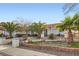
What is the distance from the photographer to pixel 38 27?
14.7ft

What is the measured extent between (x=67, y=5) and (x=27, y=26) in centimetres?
75

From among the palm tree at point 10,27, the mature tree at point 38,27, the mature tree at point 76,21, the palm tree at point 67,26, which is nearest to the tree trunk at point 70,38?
the palm tree at point 67,26

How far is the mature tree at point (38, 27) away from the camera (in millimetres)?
4457

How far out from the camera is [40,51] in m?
4.48

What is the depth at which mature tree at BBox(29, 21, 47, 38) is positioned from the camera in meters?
4.46

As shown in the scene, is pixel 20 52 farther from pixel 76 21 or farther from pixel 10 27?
pixel 76 21

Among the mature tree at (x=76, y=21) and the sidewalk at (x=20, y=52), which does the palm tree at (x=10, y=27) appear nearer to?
the sidewalk at (x=20, y=52)

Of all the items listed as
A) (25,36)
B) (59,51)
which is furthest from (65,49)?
(25,36)

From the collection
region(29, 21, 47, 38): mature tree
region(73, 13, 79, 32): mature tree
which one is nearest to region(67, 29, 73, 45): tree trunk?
region(73, 13, 79, 32): mature tree

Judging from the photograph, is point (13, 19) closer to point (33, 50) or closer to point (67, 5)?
point (33, 50)

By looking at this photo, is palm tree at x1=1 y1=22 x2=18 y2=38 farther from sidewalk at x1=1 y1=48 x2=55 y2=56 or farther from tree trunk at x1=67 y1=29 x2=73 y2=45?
tree trunk at x1=67 y1=29 x2=73 y2=45

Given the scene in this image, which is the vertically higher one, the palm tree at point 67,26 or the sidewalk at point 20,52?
the palm tree at point 67,26

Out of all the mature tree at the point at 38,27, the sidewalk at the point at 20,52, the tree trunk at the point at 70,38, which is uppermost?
the mature tree at the point at 38,27

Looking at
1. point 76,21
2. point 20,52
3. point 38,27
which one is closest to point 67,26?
point 76,21
